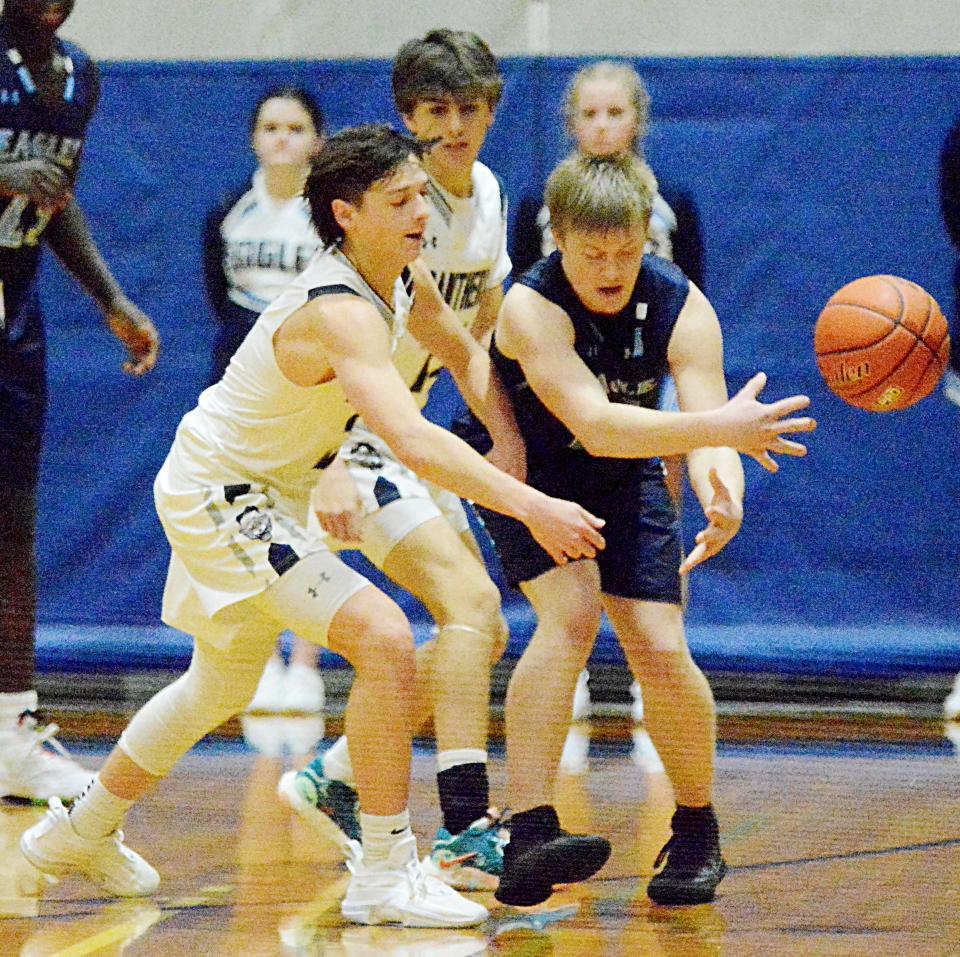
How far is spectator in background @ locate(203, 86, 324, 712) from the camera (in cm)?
549

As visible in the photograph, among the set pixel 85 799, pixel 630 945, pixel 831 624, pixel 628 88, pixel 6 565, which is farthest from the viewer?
pixel 831 624

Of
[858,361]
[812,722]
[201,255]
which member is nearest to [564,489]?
[858,361]

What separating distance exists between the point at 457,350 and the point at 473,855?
1.02m

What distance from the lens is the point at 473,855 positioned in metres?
3.55

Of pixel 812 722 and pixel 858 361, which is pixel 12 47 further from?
pixel 812 722

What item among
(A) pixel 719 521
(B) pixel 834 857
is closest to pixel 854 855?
(B) pixel 834 857

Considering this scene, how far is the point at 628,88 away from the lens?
499cm

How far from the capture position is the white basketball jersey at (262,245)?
216 inches

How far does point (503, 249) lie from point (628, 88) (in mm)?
1053

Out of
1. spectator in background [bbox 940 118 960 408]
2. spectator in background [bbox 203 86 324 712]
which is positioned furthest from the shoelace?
spectator in background [bbox 940 118 960 408]

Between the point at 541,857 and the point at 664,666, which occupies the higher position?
the point at 664,666

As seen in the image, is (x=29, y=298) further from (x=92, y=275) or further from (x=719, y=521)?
(x=719, y=521)

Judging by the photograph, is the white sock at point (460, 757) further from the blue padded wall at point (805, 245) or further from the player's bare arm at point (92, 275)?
the blue padded wall at point (805, 245)

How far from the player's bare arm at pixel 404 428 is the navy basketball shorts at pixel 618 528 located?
1.23ft
